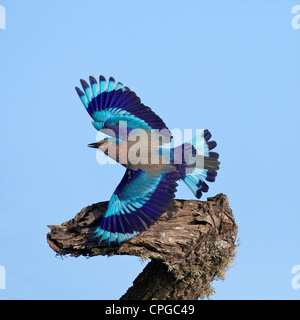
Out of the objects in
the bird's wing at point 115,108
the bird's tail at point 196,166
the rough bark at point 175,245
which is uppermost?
the bird's wing at point 115,108

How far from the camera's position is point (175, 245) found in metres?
7.73

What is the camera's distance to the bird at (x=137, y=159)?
763 centimetres

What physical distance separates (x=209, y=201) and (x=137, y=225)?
Answer: 118 cm

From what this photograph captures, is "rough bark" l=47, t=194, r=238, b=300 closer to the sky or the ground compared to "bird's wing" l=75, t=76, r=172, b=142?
closer to the ground

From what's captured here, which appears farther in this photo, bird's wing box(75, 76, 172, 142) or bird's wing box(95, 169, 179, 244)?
bird's wing box(75, 76, 172, 142)

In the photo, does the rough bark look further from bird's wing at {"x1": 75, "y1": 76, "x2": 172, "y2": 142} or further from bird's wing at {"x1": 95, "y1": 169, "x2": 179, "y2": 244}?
bird's wing at {"x1": 75, "y1": 76, "x2": 172, "y2": 142}

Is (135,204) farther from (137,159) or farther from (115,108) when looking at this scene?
(115,108)

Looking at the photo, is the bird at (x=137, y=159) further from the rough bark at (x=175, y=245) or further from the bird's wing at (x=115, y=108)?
the rough bark at (x=175, y=245)

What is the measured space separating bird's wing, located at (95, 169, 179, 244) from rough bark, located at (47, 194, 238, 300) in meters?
0.21

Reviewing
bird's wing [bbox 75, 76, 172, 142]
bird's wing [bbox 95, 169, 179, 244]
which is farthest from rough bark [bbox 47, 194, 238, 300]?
bird's wing [bbox 75, 76, 172, 142]

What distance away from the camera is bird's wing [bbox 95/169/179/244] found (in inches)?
298

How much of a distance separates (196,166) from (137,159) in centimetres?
93

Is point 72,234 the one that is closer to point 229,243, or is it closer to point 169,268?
point 169,268

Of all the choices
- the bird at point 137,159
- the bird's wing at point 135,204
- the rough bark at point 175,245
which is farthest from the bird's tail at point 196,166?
the bird's wing at point 135,204
